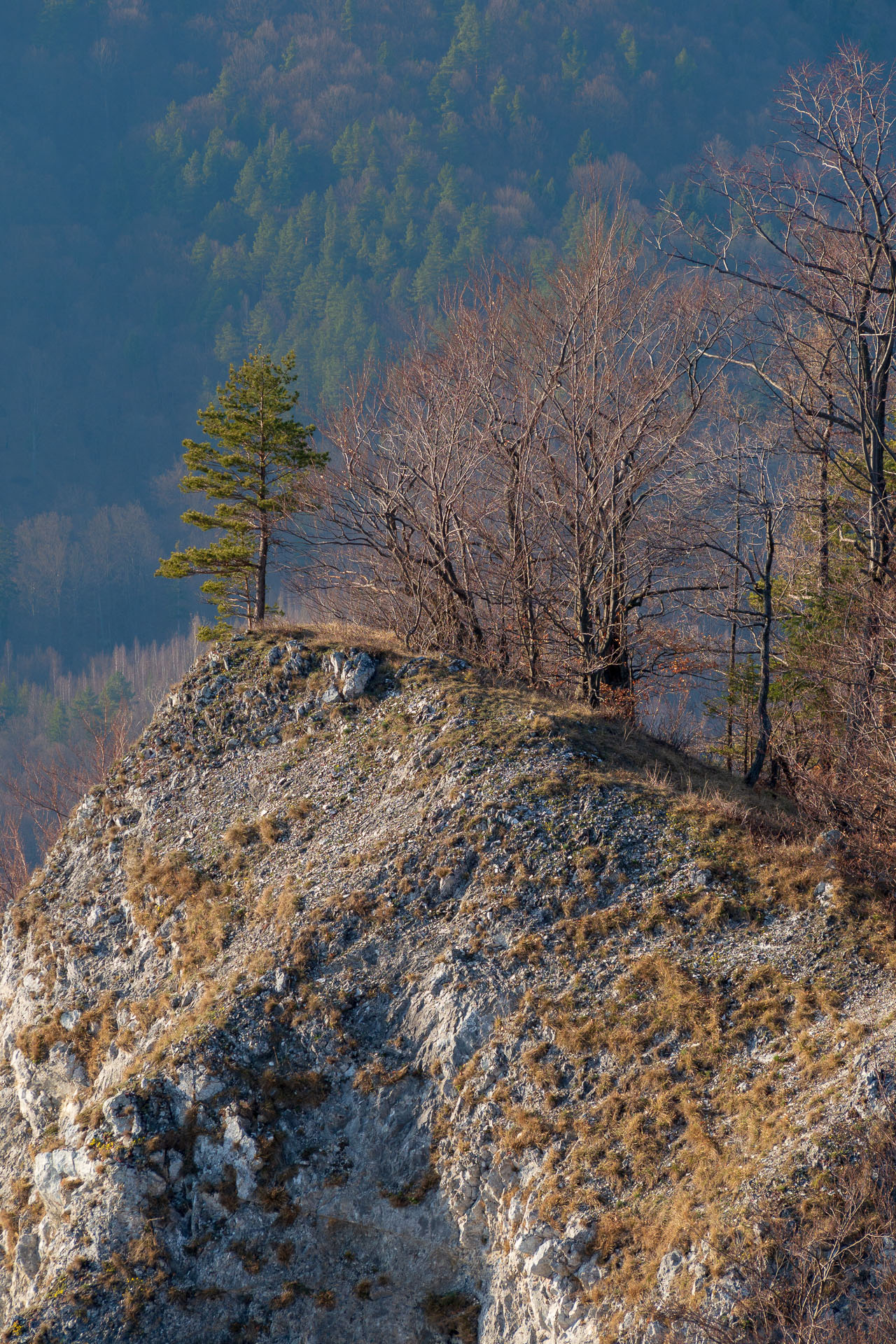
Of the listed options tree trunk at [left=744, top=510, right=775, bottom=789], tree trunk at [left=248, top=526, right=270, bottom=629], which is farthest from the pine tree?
tree trunk at [left=744, top=510, right=775, bottom=789]

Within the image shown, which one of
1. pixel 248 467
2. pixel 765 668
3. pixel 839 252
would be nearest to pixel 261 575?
pixel 248 467

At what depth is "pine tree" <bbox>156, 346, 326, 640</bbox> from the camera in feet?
87.6

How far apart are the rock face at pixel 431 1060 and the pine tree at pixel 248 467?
8595 millimetres

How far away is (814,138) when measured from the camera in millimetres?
20891

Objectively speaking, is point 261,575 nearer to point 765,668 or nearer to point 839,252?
point 765,668

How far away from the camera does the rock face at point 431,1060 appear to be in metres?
12.7

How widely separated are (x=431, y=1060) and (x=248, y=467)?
17290mm

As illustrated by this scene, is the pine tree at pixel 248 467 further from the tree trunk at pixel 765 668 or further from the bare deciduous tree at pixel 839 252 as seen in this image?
the tree trunk at pixel 765 668

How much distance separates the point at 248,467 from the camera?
27062 millimetres

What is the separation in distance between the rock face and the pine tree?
28.2ft

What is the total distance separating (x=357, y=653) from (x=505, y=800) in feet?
20.3

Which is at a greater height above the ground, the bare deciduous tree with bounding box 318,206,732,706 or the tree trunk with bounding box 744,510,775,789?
the bare deciduous tree with bounding box 318,206,732,706

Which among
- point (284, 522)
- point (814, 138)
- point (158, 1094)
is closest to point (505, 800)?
point (158, 1094)

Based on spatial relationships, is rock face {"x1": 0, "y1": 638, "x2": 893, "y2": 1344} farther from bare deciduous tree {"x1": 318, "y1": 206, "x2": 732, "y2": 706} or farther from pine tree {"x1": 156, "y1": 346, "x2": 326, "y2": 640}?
pine tree {"x1": 156, "y1": 346, "x2": 326, "y2": 640}
